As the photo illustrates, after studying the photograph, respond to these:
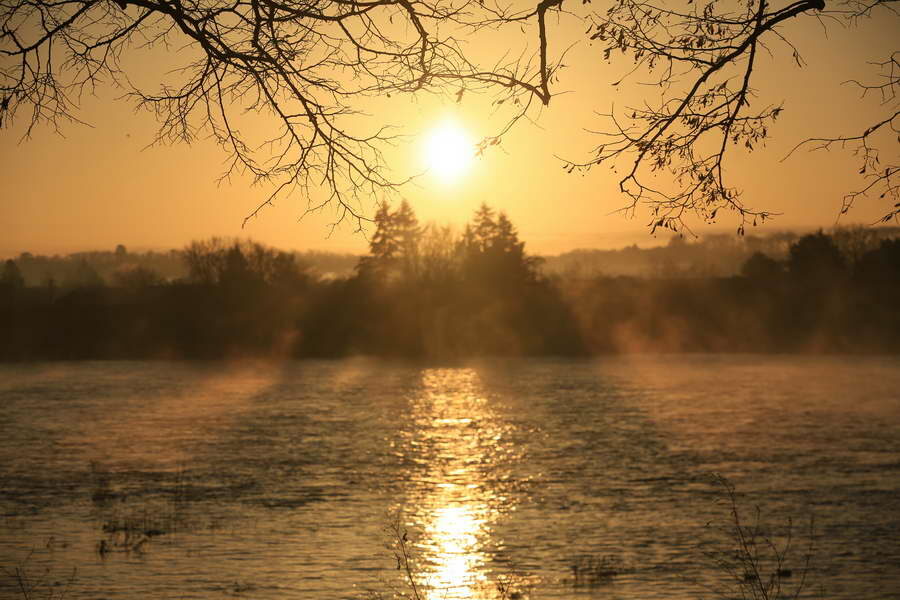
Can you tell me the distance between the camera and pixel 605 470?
26953 millimetres

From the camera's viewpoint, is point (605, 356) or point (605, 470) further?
point (605, 356)

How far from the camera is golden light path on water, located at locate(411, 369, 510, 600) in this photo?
16.3m

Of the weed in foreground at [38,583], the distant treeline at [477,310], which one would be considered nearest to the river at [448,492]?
the weed in foreground at [38,583]

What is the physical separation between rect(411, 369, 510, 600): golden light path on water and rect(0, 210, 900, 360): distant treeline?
39.8 m

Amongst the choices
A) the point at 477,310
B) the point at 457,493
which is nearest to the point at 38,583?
the point at 457,493

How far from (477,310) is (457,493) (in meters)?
66.2

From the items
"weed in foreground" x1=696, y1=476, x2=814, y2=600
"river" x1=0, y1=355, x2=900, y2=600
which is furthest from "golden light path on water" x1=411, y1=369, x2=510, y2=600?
"weed in foreground" x1=696, y1=476, x2=814, y2=600

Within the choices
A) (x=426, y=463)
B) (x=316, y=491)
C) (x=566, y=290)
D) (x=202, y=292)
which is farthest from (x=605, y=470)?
(x=202, y=292)

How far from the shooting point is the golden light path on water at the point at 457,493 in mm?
16344

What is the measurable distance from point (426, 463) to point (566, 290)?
212 feet

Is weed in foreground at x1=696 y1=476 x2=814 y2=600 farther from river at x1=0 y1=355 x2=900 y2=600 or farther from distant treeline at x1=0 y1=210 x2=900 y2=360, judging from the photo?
distant treeline at x1=0 y1=210 x2=900 y2=360

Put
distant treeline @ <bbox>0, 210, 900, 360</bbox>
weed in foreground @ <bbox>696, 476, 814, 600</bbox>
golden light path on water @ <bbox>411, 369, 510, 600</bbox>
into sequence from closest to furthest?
weed in foreground @ <bbox>696, 476, 814, 600</bbox> → golden light path on water @ <bbox>411, 369, 510, 600</bbox> → distant treeline @ <bbox>0, 210, 900, 360</bbox>

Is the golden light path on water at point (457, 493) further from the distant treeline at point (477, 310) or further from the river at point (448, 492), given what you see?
the distant treeline at point (477, 310)

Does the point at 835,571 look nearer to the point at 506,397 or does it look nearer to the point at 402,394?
the point at 506,397
